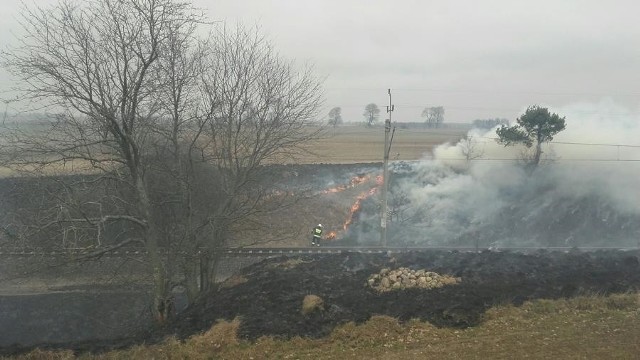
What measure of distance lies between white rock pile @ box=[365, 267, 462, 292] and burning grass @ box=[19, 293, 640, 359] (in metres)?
1.90

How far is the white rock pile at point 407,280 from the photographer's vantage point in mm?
11633

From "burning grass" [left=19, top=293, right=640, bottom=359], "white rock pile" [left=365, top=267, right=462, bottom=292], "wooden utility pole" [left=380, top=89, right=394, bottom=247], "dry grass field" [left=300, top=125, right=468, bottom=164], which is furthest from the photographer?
"dry grass field" [left=300, top=125, right=468, bottom=164]

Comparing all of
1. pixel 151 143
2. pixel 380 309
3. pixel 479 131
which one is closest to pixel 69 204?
pixel 151 143

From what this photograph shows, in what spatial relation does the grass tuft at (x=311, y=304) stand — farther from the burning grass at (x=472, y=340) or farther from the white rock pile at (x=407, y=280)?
the white rock pile at (x=407, y=280)

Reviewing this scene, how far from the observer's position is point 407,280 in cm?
1188

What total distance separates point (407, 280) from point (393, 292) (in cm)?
74

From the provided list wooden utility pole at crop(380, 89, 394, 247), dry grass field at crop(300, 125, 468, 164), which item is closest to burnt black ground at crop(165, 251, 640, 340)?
wooden utility pole at crop(380, 89, 394, 247)

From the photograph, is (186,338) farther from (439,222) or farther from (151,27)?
(439,222)

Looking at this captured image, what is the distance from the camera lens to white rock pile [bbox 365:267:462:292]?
11633 millimetres

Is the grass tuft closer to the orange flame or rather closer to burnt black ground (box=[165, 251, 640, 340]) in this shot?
burnt black ground (box=[165, 251, 640, 340])

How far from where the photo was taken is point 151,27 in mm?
11477

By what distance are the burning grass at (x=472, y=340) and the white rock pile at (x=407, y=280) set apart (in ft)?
6.22

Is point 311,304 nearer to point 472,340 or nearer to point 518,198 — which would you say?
point 472,340

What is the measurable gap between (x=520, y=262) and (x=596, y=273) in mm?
1811
